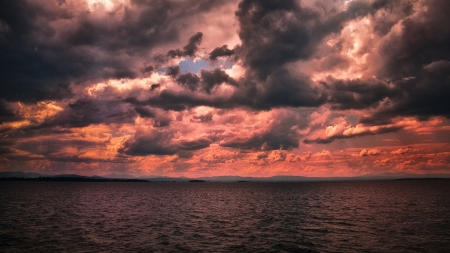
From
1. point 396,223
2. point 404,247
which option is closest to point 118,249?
point 404,247

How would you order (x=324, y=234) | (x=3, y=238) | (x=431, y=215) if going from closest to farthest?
(x=3, y=238), (x=324, y=234), (x=431, y=215)

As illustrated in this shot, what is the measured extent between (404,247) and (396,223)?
19295mm

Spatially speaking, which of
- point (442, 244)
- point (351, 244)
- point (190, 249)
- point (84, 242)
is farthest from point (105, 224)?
point (442, 244)

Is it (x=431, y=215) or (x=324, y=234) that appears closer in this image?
(x=324, y=234)

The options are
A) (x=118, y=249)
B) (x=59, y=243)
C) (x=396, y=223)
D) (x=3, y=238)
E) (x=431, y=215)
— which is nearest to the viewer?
(x=118, y=249)

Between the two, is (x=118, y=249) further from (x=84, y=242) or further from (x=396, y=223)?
(x=396, y=223)

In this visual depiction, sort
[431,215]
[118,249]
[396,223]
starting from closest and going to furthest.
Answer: [118,249], [396,223], [431,215]

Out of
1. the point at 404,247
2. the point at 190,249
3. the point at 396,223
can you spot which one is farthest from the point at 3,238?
the point at 396,223

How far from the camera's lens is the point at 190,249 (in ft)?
117

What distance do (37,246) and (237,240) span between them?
25538mm

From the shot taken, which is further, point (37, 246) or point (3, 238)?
point (3, 238)

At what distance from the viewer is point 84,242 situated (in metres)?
39.2

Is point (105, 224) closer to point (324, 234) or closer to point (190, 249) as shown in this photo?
point (190, 249)

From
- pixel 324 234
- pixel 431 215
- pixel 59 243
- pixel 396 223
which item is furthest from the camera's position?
pixel 431 215
